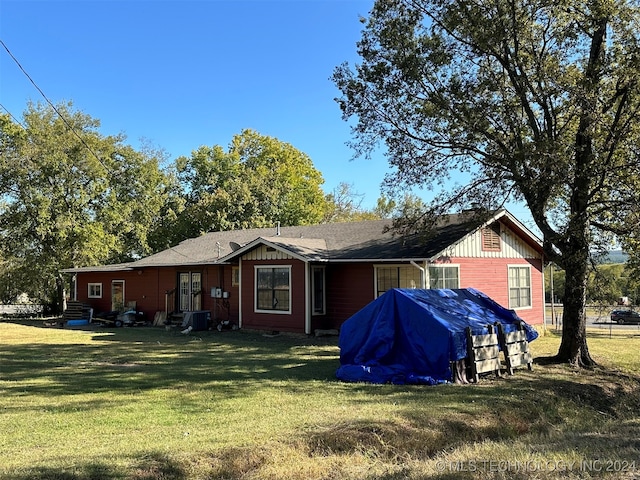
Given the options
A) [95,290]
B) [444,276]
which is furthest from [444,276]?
[95,290]

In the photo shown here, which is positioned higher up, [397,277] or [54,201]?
[54,201]

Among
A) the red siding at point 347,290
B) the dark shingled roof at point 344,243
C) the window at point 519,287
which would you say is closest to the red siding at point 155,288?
the dark shingled roof at point 344,243

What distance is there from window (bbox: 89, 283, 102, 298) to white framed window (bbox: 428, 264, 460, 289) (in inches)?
703

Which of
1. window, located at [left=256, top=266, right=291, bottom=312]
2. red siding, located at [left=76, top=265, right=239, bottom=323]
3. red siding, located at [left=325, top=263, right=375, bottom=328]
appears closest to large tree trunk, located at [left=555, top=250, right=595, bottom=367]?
red siding, located at [left=325, top=263, right=375, bottom=328]

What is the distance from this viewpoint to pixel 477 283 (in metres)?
17.7

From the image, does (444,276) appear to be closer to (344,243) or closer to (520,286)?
(344,243)

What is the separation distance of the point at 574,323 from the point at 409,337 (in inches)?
194

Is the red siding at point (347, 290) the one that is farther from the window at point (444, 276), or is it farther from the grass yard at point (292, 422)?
the grass yard at point (292, 422)

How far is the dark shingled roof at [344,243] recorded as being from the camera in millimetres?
16000

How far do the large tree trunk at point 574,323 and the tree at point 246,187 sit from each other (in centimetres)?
2548

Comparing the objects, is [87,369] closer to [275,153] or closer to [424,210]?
[424,210]

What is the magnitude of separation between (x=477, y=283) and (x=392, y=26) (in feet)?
29.3

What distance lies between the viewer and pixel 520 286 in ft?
64.4

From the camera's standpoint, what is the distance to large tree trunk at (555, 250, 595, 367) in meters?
12.3
